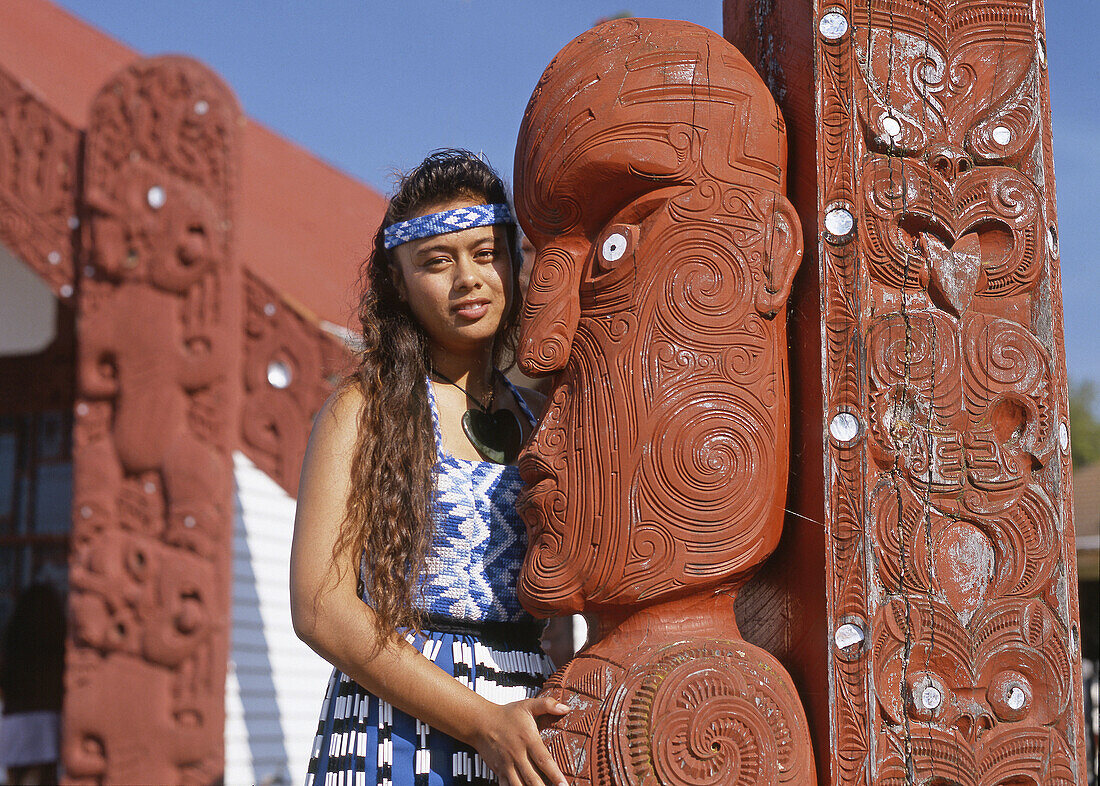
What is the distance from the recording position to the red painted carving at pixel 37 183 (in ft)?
18.6

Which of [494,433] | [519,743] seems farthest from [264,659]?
[519,743]

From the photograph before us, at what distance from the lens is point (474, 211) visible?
6.29 ft

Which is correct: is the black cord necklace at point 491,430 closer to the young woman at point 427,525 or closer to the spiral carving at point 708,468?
the young woman at point 427,525

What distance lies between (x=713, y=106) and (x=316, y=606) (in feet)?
3.32

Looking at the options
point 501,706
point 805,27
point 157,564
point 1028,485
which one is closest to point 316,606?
point 501,706

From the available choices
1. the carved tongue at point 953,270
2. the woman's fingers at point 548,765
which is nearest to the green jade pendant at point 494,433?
the woman's fingers at point 548,765

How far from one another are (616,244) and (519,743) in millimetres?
780

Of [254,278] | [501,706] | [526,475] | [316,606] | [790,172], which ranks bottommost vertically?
[501,706]

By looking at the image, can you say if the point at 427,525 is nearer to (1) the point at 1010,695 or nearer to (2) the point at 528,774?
(2) the point at 528,774

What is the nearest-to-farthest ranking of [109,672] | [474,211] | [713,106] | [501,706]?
[501,706], [713,106], [474,211], [109,672]

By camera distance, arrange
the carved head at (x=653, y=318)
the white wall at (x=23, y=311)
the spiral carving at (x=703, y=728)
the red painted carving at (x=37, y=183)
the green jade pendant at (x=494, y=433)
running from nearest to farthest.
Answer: the spiral carving at (x=703, y=728) → the carved head at (x=653, y=318) → the green jade pendant at (x=494, y=433) → the red painted carving at (x=37, y=183) → the white wall at (x=23, y=311)

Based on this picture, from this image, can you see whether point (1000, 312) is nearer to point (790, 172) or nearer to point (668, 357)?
point (790, 172)

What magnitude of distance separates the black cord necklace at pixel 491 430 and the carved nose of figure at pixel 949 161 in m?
0.87

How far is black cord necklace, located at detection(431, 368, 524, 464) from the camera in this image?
1936mm
